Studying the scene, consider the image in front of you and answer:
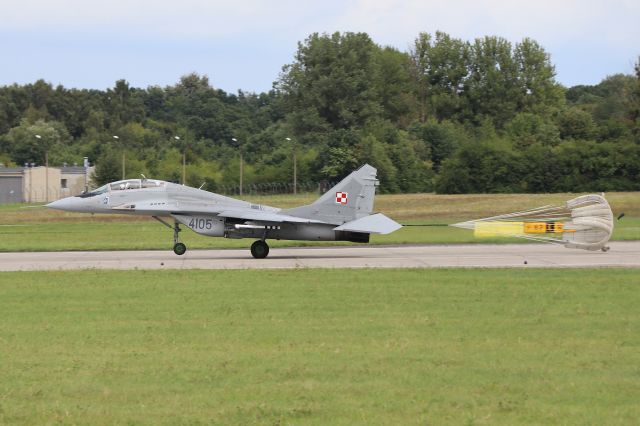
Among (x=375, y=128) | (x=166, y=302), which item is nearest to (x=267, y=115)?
(x=375, y=128)

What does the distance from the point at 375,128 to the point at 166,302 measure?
66483mm

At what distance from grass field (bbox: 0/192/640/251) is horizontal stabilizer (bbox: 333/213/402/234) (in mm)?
5752

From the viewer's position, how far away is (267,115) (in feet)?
395

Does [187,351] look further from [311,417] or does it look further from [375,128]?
[375,128]

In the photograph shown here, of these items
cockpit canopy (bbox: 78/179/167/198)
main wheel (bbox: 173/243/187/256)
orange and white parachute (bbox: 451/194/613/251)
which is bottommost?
main wheel (bbox: 173/243/187/256)

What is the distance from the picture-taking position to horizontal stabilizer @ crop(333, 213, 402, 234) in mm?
27062

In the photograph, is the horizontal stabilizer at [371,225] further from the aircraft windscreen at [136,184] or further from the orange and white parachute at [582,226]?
the aircraft windscreen at [136,184]

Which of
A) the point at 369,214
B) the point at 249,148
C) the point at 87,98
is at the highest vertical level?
the point at 87,98

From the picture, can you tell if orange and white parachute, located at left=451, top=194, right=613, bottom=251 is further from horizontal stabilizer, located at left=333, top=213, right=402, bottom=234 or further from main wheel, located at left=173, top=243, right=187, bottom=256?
main wheel, located at left=173, top=243, right=187, bottom=256

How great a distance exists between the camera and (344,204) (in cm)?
2803

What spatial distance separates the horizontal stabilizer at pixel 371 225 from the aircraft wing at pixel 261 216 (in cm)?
98

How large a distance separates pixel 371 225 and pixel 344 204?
1165 mm

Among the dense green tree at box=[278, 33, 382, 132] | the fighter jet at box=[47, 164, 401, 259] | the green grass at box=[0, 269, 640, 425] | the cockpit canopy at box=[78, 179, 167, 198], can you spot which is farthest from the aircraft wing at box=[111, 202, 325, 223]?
the dense green tree at box=[278, 33, 382, 132]

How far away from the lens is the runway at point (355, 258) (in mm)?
24938
